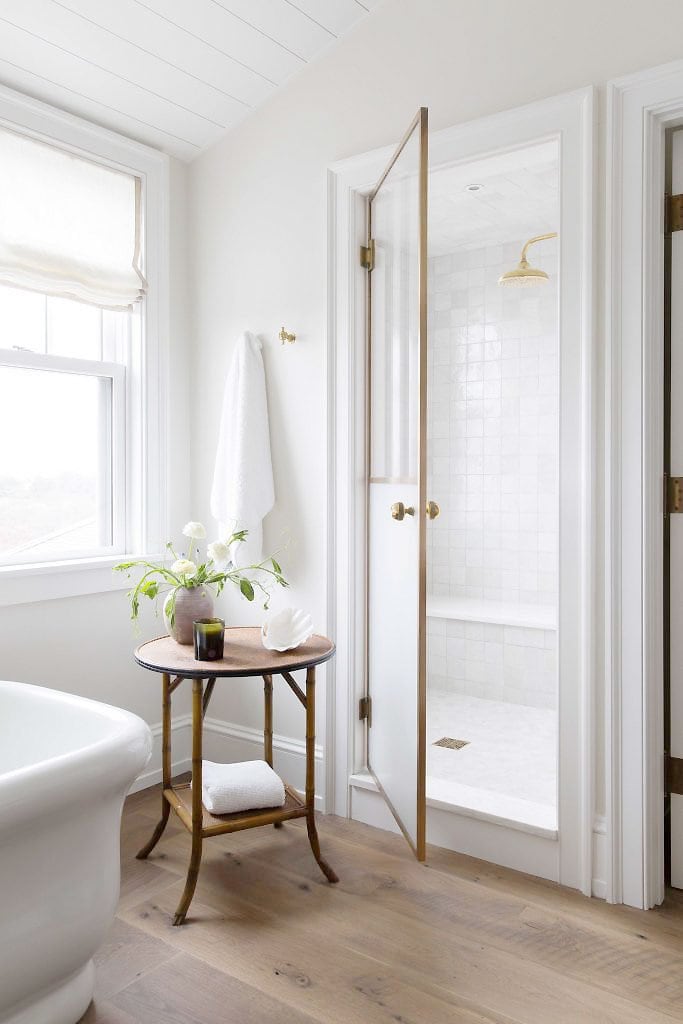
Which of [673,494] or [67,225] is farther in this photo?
[67,225]

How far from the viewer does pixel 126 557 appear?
2.91 meters

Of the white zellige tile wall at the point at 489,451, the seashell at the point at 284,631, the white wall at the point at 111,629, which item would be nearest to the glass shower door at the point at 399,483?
the seashell at the point at 284,631

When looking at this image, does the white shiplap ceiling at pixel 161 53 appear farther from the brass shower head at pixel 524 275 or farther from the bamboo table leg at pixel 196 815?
the bamboo table leg at pixel 196 815

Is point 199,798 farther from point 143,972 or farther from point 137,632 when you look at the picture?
point 137,632

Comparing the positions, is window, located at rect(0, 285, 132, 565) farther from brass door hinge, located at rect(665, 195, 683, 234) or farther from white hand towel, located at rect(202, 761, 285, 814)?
brass door hinge, located at rect(665, 195, 683, 234)

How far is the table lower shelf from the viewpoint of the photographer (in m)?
2.13

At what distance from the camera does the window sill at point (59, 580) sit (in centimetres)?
249

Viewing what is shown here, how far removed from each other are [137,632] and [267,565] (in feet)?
1.82

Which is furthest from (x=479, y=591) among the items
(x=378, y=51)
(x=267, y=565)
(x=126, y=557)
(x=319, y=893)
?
(x=378, y=51)

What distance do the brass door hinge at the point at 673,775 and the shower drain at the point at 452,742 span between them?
1181 millimetres

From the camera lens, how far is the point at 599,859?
7.13 ft

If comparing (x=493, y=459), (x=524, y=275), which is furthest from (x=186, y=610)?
(x=493, y=459)

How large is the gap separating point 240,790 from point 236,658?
372 millimetres

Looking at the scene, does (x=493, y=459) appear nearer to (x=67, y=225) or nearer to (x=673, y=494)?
(x=673, y=494)
